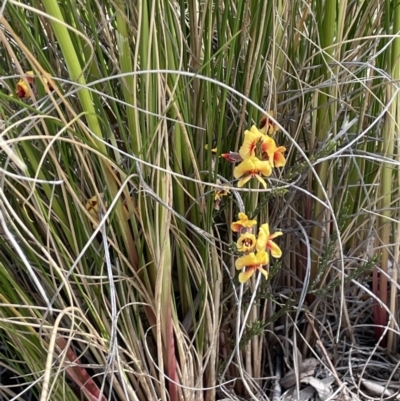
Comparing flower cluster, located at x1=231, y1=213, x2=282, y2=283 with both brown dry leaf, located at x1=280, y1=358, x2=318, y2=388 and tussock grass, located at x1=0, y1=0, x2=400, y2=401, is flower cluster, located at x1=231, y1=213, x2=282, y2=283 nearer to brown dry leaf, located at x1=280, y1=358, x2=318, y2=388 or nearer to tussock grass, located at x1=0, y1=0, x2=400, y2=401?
tussock grass, located at x1=0, y1=0, x2=400, y2=401

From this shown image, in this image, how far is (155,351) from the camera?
60cm

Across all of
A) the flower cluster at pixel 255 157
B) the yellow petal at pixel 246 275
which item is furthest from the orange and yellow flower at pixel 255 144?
the yellow petal at pixel 246 275

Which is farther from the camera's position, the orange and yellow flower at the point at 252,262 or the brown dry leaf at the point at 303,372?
the brown dry leaf at the point at 303,372

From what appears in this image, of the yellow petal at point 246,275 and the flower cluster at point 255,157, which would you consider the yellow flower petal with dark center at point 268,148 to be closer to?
the flower cluster at point 255,157

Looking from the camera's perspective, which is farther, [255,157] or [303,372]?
[303,372]

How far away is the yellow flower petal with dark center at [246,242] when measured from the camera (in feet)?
1.72

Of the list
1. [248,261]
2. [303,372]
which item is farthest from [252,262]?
[303,372]

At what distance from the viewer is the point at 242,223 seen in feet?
1.76

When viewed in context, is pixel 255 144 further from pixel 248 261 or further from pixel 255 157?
pixel 248 261

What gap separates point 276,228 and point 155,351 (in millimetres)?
218

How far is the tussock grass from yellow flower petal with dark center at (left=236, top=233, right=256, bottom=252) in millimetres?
22

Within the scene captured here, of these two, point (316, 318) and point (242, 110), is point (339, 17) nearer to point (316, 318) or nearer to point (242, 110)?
point (242, 110)

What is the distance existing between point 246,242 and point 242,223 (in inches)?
0.9

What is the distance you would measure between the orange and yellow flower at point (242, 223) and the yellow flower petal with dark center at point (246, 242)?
14 mm
